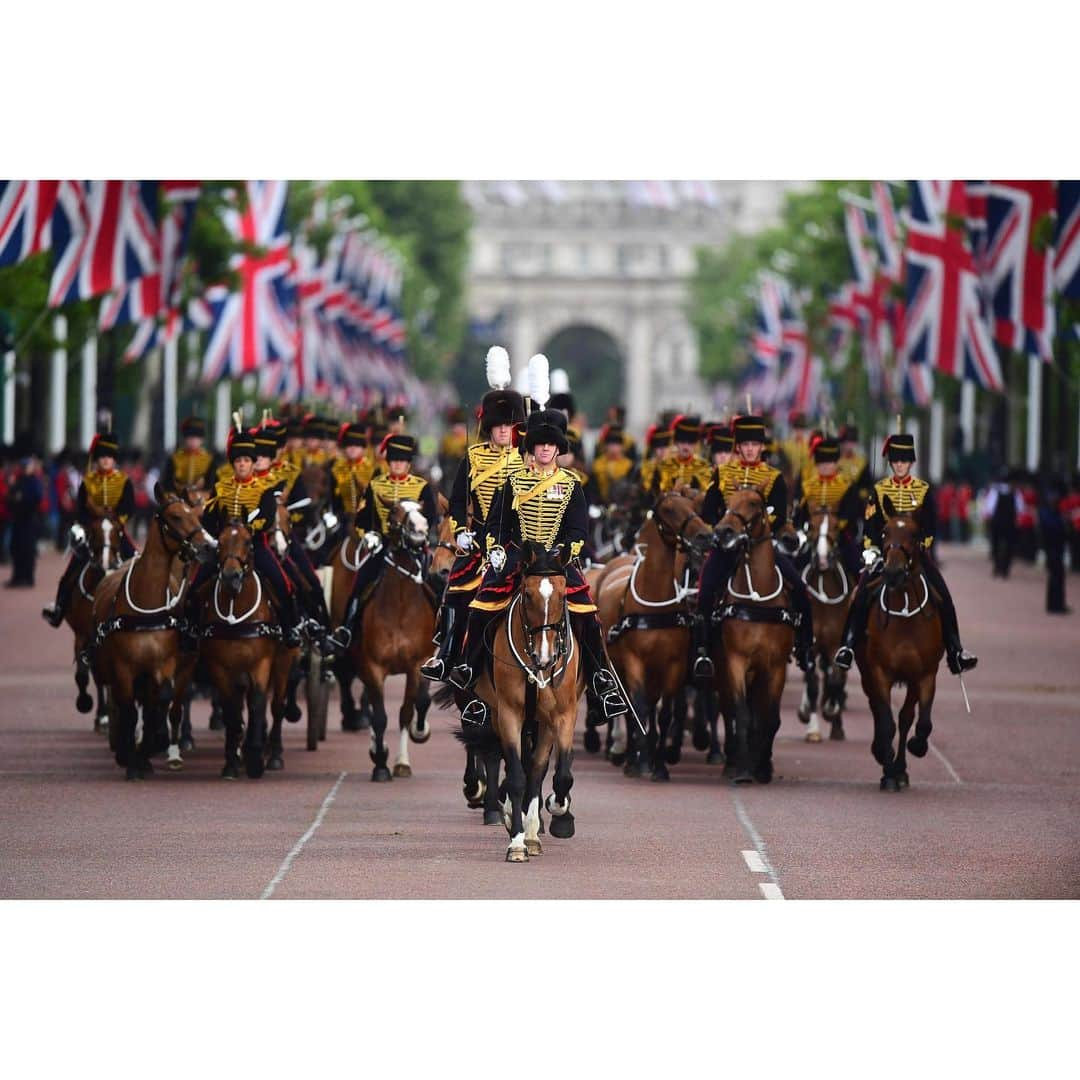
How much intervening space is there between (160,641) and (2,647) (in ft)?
41.3

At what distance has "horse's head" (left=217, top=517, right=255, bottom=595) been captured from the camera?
18641 mm

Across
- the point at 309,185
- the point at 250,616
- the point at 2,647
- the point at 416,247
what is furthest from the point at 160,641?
the point at 416,247

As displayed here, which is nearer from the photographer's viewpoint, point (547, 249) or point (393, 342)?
point (393, 342)

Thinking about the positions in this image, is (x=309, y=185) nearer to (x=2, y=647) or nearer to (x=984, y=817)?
(x=2, y=647)

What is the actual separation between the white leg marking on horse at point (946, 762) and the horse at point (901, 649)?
998mm

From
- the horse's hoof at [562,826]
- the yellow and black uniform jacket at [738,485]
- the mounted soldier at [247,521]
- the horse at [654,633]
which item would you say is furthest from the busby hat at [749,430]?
the horse's hoof at [562,826]

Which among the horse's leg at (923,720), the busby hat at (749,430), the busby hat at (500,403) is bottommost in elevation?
the horse's leg at (923,720)

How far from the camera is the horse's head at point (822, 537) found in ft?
74.1

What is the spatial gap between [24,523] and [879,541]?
2431 centimetres

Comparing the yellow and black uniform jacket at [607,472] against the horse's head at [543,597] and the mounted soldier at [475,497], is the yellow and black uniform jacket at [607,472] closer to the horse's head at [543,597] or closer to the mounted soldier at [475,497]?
the mounted soldier at [475,497]

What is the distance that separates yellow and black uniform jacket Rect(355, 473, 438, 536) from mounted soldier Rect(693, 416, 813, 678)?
6.72 feet

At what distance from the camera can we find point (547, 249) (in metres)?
180

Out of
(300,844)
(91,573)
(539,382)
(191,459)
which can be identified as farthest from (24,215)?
(300,844)

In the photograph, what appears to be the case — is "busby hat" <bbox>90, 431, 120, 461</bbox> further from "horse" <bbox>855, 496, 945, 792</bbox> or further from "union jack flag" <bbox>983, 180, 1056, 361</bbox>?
"union jack flag" <bbox>983, 180, 1056, 361</bbox>
